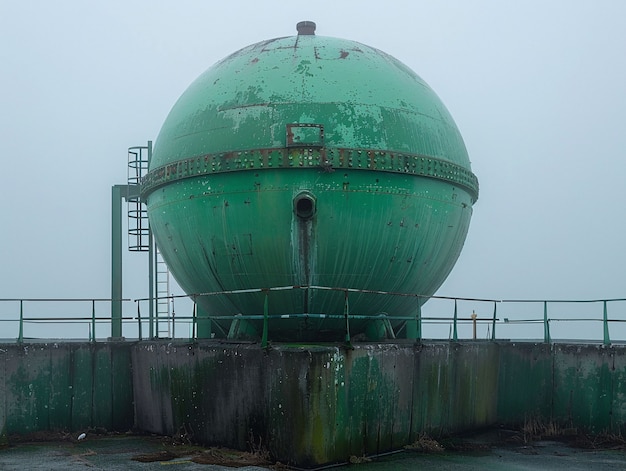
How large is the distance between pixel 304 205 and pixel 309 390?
2615 millimetres

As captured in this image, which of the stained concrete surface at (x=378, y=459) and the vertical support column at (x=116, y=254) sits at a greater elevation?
the vertical support column at (x=116, y=254)

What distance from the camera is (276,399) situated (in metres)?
9.74

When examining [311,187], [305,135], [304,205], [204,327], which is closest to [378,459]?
[304,205]

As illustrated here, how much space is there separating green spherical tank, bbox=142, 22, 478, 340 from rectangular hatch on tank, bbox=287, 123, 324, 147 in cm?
2

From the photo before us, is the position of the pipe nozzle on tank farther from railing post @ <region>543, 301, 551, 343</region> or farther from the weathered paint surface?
railing post @ <region>543, 301, 551, 343</region>

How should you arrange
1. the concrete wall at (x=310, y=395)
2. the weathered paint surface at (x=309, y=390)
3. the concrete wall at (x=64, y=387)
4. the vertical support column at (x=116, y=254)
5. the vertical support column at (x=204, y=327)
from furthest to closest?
1. the vertical support column at (x=116, y=254)
2. the vertical support column at (x=204, y=327)
3. the concrete wall at (x=64, y=387)
4. the weathered paint surface at (x=309, y=390)
5. the concrete wall at (x=310, y=395)

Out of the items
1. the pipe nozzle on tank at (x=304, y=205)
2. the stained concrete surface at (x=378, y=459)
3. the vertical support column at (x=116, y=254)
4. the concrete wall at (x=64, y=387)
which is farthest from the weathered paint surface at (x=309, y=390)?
the vertical support column at (x=116, y=254)

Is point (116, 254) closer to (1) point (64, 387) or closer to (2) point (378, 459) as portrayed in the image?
(1) point (64, 387)

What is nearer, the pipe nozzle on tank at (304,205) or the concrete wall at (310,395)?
the concrete wall at (310,395)

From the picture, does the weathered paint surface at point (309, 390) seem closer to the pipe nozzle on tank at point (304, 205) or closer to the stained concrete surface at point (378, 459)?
the stained concrete surface at point (378, 459)

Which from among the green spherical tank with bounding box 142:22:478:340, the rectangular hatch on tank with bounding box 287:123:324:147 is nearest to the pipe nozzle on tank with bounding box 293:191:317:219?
the green spherical tank with bounding box 142:22:478:340

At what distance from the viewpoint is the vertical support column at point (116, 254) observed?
58.5ft

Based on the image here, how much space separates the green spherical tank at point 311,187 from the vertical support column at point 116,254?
5.80 meters

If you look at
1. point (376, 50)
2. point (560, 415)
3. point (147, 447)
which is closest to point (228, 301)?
point (147, 447)
